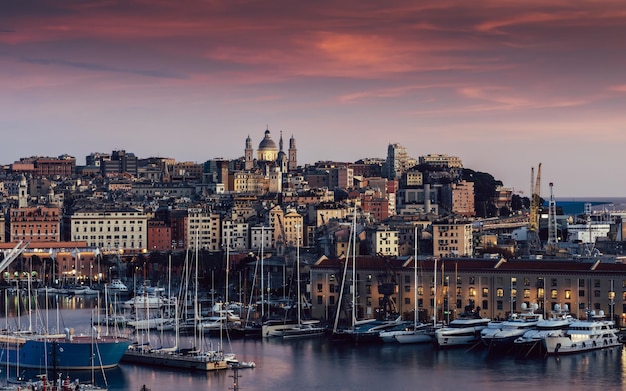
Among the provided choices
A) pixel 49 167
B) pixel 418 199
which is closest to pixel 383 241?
pixel 418 199

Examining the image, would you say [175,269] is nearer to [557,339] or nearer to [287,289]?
[287,289]

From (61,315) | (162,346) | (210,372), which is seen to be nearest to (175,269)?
(61,315)

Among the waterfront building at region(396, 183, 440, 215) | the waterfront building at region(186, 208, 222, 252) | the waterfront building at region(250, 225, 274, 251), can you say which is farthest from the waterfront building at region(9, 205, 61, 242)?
the waterfront building at region(396, 183, 440, 215)

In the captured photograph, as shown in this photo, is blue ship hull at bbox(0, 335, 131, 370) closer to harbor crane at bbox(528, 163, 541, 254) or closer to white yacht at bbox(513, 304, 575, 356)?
white yacht at bbox(513, 304, 575, 356)

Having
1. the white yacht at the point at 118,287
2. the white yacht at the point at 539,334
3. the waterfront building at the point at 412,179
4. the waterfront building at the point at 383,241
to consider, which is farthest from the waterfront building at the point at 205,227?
the white yacht at the point at 539,334

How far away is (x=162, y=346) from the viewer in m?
31.5

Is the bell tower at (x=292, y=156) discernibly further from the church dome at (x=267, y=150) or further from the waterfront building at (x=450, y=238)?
the waterfront building at (x=450, y=238)

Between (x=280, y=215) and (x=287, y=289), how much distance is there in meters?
19.1

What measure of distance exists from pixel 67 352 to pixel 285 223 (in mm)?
37961

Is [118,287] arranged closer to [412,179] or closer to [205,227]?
[205,227]

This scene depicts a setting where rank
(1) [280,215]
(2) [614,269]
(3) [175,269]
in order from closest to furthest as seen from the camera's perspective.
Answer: (2) [614,269] < (3) [175,269] < (1) [280,215]

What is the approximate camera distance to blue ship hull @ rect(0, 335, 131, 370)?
89.9 feet

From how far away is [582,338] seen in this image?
31.1 m

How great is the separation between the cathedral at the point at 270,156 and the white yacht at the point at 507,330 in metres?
62.2
